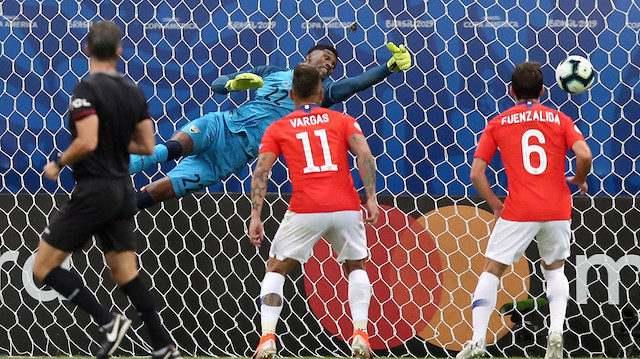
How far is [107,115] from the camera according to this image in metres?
3.70

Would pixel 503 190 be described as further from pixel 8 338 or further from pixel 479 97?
pixel 8 338

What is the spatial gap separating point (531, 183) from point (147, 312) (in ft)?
5.87

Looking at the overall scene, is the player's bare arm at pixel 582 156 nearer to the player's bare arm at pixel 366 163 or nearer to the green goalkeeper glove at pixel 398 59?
the player's bare arm at pixel 366 163

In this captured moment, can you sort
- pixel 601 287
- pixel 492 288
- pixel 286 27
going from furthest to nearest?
1. pixel 286 27
2. pixel 601 287
3. pixel 492 288

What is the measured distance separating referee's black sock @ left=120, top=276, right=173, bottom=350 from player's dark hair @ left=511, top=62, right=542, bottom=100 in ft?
6.30

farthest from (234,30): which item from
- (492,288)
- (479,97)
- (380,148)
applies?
(492,288)

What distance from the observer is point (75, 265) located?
5582 mm

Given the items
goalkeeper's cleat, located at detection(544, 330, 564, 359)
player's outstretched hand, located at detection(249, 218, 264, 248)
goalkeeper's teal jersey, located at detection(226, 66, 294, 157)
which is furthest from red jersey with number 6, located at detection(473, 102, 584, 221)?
goalkeeper's teal jersey, located at detection(226, 66, 294, 157)

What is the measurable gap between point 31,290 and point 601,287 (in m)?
3.21

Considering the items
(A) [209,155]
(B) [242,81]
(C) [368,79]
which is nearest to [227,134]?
(A) [209,155]

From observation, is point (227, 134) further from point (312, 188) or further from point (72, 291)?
point (72, 291)

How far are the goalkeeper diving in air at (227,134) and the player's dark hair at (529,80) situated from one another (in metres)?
0.90

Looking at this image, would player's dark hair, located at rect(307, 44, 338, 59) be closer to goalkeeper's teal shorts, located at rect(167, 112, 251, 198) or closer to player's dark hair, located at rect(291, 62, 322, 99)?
goalkeeper's teal shorts, located at rect(167, 112, 251, 198)

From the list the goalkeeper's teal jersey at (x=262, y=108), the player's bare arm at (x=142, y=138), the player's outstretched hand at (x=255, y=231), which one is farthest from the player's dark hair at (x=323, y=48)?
the player's bare arm at (x=142, y=138)
